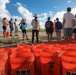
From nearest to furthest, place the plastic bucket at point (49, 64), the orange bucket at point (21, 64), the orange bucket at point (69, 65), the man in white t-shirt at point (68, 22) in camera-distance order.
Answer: the orange bucket at point (69, 65) < the orange bucket at point (21, 64) < the plastic bucket at point (49, 64) < the man in white t-shirt at point (68, 22)

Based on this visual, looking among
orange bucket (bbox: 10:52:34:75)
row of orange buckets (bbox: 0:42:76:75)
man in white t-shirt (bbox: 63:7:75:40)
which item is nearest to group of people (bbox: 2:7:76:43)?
man in white t-shirt (bbox: 63:7:75:40)

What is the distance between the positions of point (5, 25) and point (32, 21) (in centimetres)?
599

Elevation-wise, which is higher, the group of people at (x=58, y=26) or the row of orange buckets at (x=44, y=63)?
the group of people at (x=58, y=26)

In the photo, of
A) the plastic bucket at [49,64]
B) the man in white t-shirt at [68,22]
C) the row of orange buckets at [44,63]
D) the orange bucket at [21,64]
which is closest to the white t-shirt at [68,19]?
the man in white t-shirt at [68,22]

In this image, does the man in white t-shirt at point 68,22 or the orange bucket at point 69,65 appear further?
the man in white t-shirt at point 68,22

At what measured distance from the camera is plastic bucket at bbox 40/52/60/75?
4.97 m

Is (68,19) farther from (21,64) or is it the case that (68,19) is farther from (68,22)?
(21,64)

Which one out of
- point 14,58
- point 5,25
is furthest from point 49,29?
point 14,58

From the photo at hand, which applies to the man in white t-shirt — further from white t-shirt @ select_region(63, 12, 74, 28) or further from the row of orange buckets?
the row of orange buckets

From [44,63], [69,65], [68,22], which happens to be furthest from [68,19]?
[69,65]

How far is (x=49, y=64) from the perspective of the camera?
16.4 feet

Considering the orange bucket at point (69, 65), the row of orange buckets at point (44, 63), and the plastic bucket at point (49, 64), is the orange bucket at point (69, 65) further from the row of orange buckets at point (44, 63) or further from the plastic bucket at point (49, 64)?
the plastic bucket at point (49, 64)

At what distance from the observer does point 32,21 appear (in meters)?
14.0

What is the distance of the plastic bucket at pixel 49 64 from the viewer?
16.3 feet
